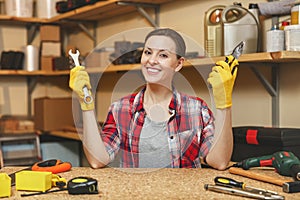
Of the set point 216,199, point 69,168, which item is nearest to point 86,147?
point 69,168

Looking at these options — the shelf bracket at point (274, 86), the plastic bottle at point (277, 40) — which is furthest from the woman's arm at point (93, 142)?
the shelf bracket at point (274, 86)

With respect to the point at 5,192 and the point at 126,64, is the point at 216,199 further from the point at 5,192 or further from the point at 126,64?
the point at 126,64

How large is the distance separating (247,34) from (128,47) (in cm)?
79

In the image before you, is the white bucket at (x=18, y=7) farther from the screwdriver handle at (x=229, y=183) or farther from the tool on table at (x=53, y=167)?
the screwdriver handle at (x=229, y=183)

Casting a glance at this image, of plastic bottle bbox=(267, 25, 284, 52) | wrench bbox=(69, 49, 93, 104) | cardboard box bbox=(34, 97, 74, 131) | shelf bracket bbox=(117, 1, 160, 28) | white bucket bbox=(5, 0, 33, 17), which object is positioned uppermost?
white bucket bbox=(5, 0, 33, 17)

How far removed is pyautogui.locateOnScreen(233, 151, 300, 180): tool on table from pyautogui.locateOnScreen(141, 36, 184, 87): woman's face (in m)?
0.39

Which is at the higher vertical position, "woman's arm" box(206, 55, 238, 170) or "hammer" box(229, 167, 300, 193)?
"woman's arm" box(206, 55, 238, 170)

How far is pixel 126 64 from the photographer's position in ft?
8.90

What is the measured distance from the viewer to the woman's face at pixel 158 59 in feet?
5.06

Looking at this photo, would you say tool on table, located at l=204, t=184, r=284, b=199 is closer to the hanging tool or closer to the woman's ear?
the hanging tool

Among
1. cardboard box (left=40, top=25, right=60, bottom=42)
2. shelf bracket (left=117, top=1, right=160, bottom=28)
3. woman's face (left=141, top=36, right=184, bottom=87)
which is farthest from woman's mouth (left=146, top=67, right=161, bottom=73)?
cardboard box (left=40, top=25, right=60, bottom=42)

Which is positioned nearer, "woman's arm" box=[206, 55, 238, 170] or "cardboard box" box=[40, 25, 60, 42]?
"woman's arm" box=[206, 55, 238, 170]

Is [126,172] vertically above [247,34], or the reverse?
[247,34]

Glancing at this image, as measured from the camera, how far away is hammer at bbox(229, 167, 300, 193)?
1.22 metres
